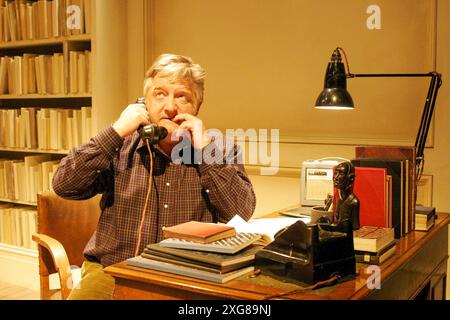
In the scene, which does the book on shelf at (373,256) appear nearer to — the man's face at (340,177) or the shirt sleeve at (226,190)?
the man's face at (340,177)

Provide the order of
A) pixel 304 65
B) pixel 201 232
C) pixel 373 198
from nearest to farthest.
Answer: pixel 201 232 → pixel 373 198 → pixel 304 65

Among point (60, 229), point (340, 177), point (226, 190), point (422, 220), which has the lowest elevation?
point (60, 229)

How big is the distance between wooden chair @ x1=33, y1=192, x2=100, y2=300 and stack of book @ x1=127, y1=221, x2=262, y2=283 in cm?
84

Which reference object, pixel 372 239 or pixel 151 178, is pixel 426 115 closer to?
pixel 372 239

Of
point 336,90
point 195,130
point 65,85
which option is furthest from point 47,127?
point 336,90

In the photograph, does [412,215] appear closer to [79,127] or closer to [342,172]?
[342,172]

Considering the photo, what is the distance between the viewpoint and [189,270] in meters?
1.28

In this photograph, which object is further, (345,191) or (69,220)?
(69,220)

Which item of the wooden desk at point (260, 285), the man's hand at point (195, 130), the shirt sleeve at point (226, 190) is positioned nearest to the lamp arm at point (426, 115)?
the wooden desk at point (260, 285)

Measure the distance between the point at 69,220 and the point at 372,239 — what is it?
4.48ft

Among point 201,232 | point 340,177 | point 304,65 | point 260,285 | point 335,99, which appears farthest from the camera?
point 304,65

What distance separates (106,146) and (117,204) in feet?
0.72

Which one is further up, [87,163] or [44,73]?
[44,73]
